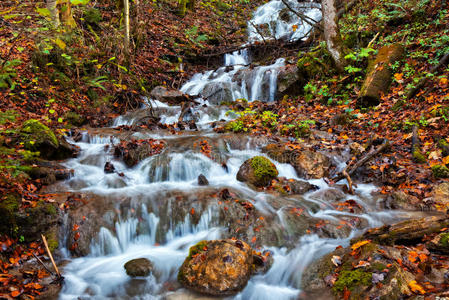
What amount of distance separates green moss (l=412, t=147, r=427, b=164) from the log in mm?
2723

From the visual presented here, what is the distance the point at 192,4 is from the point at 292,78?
12.0 m

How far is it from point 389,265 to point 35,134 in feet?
22.4

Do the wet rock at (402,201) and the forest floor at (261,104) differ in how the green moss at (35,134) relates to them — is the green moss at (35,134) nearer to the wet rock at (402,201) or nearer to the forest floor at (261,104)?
the forest floor at (261,104)

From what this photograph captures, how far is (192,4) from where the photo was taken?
63.1 feet

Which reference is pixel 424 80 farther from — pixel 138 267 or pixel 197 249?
pixel 138 267

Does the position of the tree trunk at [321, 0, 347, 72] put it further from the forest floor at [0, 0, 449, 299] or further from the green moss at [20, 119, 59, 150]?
the green moss at [20, 119, 59, 150]

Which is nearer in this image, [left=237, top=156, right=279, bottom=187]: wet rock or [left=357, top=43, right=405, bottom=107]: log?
[left=237, top=156, right=279, bottom=187]: wet rock

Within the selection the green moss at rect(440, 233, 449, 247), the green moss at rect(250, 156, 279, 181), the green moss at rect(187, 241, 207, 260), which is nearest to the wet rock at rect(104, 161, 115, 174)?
the green moss at rect(250, 156, 279, 181)

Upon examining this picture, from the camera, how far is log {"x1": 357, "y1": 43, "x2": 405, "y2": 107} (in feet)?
27.0

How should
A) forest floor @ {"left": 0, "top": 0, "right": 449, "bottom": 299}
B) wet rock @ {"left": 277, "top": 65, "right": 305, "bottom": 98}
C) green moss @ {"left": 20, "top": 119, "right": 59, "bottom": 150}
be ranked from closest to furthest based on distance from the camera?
forest floor @ {"left": 0, "top": 0, "right": 449, "bottom": 299} → green moss @ {"left": 20, "top": 119, "right": 59, "bottom": 150} → wet rock @ {"left": 277, "top": 65, "right": 305, "bottom": 98}

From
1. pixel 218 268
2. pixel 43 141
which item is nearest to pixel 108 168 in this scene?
pixel 43 141

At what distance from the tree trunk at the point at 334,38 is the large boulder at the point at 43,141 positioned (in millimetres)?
8933

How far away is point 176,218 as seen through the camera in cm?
511

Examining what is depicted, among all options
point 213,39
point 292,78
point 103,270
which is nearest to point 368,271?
point 103,270
